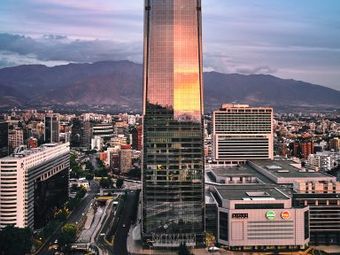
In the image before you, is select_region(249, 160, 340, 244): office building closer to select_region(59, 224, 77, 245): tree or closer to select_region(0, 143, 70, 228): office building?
select_region(59, 224, 77, 245): tree

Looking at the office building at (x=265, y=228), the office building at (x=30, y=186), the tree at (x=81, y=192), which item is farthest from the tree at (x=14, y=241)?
the tree at (x=81, y=192)

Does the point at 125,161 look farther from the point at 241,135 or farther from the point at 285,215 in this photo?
the point at 285,215

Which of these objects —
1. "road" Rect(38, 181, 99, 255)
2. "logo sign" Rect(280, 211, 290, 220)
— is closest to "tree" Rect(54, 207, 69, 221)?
"road" Rect(38, 181, 99, 255)

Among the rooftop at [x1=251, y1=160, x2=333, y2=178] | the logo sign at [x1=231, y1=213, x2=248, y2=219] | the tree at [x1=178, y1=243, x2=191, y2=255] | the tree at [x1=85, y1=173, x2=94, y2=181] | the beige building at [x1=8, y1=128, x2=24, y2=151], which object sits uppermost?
the beige building at [x1=8, y1=128, x2=24, y2=151]

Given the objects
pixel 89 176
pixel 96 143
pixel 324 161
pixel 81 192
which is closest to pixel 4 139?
pixel 89 176

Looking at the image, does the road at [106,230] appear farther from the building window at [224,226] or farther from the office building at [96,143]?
the office building at [96,143]
